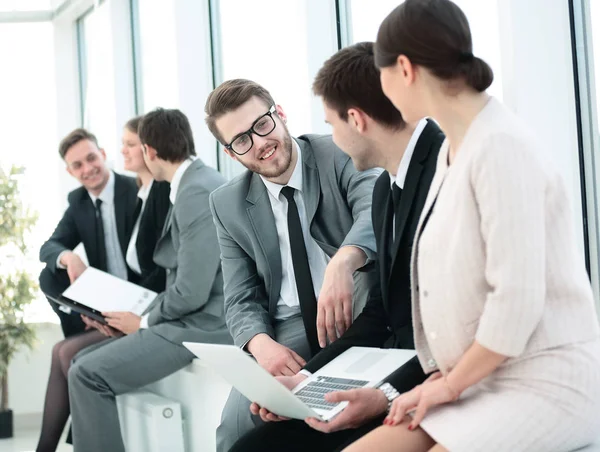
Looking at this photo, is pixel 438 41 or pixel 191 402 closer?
pixel 438 41

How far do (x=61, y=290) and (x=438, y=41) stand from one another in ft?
12.4

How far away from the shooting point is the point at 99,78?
7449mm

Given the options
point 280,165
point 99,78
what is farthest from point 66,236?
point 280,165

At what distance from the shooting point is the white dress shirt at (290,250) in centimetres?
274

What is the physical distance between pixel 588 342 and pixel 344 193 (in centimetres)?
127

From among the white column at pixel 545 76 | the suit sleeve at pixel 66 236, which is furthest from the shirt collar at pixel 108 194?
the white column at pixel 545 76

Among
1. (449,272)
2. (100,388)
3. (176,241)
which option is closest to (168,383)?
(100,388)

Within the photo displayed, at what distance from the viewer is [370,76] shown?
81.3 inches

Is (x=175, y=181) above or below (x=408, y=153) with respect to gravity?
above

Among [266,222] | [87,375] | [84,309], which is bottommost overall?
[87,375]

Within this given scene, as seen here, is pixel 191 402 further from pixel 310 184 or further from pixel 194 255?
pixel 310 184

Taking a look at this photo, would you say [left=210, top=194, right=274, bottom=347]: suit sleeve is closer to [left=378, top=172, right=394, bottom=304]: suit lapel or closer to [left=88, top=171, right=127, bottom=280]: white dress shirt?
[left=378, top=172, right=394, bottom=304]: suit lapel

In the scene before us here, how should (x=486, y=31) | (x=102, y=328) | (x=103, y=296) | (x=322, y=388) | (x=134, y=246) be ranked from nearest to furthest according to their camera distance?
(x=322, y=388) < (x=486, y=31) < (x=103, y=296) < (x=102, y=328) < (x=134, y=246)

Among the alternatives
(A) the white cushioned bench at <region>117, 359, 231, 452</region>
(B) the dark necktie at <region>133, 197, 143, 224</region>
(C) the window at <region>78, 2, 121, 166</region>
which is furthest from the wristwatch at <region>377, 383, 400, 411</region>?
(C) the window at <region>78, 2, 121, 166</region>
